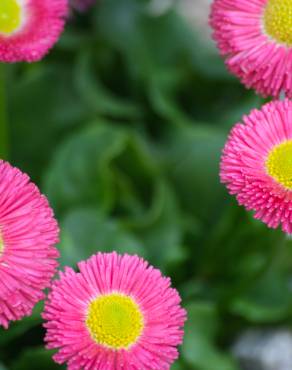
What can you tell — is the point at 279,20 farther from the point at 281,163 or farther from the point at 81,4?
the point at 81,4

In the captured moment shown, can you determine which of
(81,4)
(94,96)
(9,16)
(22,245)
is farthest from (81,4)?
(22,245)

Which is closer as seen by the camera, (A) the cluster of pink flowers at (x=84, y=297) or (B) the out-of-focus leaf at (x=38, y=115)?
(A) the cluster of pink flowers at (x=84, y=297)

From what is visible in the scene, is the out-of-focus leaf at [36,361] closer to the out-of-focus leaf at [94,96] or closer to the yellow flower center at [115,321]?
the yellow flower center at [115,321]

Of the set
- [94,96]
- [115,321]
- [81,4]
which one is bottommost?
[115,321]

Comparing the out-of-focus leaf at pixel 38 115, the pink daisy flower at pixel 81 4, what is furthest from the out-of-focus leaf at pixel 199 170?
the pink daisy flower at pixel 81 4

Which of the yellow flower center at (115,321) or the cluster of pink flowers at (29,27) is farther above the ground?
the cluster of pink flowers at (29,27)

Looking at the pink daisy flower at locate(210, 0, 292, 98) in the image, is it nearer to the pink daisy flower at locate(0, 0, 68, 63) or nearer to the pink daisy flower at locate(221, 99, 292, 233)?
the pink daisy flower at locate(221, 99, 292, 233)
